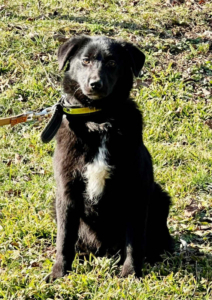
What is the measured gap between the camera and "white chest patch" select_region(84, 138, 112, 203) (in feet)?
12.1

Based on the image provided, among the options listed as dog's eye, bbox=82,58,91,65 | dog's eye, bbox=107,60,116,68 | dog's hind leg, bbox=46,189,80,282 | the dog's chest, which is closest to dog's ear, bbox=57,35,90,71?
dog's eye, bbox=82,58,91,65

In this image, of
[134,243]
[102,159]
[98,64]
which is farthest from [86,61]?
[134,243]

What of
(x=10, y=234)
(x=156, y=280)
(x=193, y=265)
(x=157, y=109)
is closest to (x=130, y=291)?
(x=156, y=280)

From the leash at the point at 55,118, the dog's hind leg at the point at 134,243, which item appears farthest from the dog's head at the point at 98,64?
the dog's hind leg at the point at 134,243

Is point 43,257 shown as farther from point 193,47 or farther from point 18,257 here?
point 193,47

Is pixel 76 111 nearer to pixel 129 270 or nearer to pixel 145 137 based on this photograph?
pixel 129 270

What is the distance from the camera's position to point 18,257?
4.05 m

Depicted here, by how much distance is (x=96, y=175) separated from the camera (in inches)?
145

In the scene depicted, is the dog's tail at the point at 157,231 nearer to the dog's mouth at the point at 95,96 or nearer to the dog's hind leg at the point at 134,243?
the dog's hind leg at the point at 134,243

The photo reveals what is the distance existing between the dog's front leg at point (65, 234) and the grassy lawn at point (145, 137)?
4.2 inches

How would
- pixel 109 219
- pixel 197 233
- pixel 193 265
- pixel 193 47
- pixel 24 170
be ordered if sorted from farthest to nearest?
pixel 193 47 < pixel 24 170 < pixel 197 233 < pixel 193 265 < pixel 109 219

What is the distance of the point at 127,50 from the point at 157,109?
2.60m

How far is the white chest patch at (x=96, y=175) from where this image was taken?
3689 mm

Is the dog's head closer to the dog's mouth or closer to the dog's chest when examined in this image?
the dog's mouth
